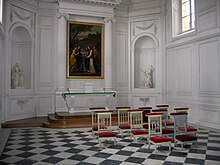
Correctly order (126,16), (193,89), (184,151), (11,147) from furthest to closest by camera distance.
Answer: (126,16) < (193,89) < (11,147) < (184,151)

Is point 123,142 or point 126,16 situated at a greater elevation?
point 126,16

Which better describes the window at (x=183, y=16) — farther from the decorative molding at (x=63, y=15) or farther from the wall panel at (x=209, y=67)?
the decorative molding at (x=63, y=15)

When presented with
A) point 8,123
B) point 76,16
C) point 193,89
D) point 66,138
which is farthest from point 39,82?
point 193,89

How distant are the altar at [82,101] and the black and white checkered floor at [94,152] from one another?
3355 mm

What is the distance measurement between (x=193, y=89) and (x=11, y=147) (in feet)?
24.8

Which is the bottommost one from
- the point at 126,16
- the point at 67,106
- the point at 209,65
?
the point at 67,106

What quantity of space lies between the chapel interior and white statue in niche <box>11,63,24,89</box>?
4 cm

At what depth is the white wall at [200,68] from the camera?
830 centimetres

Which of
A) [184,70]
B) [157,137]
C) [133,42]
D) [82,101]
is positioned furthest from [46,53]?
[157,137]

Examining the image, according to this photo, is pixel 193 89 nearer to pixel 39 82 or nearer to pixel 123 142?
pixel 123 142

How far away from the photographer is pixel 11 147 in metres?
5.87

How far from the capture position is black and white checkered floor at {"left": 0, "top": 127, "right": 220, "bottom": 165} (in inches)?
Result: 184

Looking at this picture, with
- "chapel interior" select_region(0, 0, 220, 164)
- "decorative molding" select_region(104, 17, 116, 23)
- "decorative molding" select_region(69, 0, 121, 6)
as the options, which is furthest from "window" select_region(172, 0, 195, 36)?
"decorative molding" select_region(104, 17, 116, 23)

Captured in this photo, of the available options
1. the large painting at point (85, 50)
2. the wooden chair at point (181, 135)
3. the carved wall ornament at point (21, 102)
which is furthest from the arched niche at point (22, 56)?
the wooden chair at point (181, 135)
